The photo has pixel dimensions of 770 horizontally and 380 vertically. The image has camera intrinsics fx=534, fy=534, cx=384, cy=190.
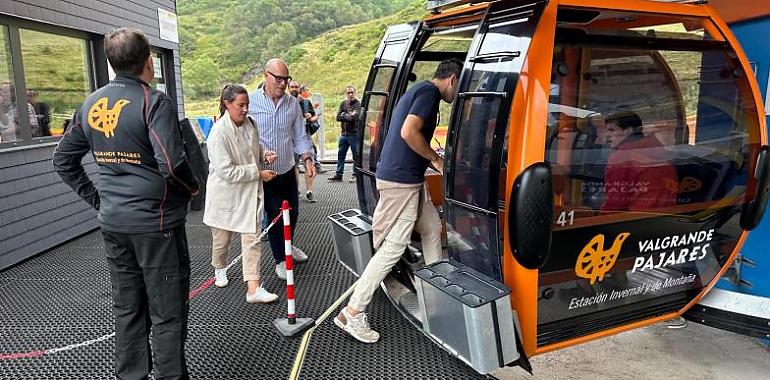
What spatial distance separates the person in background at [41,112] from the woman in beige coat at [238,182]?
2804 mm

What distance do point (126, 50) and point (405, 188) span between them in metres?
1.51

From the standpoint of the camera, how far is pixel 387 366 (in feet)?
9.22

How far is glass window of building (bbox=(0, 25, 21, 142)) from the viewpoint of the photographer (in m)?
4.86

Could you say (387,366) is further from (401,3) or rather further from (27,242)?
(401,3)

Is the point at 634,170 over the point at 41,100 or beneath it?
beneath

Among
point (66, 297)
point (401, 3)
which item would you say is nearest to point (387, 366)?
point (66, 297)

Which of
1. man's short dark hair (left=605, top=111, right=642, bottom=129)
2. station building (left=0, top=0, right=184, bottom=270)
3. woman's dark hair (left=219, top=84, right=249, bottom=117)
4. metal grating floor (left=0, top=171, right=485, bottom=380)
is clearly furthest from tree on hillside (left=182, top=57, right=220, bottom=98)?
man's short dark hair (left=605, top=111, right=642, bottom=129)

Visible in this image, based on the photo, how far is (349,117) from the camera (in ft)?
28.0

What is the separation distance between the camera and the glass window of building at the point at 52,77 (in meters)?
5.29

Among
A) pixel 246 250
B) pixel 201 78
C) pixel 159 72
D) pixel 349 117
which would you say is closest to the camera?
pixel 246 250

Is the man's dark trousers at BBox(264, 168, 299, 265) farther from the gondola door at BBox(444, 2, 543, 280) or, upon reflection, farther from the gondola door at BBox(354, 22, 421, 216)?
the gondola door at BBox(444, 2, 543, 280)

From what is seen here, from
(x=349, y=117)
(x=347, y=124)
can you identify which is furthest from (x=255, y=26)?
(x=349, y=117)

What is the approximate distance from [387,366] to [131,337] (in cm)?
126

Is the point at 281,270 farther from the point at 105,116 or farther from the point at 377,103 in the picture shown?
the point at 105,116
